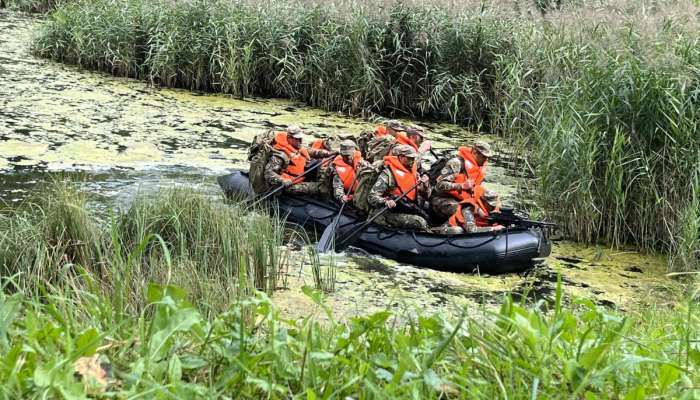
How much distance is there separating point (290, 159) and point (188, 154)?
4.90ft

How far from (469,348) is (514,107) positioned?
646 cm

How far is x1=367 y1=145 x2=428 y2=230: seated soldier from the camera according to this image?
6.99 metres

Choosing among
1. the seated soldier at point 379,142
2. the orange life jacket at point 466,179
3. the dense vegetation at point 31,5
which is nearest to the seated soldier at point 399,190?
the orange life jacket at point 466,179

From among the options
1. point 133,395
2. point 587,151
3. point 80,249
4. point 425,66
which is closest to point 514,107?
point 587,151

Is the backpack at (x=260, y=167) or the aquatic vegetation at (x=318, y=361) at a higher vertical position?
the aquatic vegetation at (x=318, y=361)

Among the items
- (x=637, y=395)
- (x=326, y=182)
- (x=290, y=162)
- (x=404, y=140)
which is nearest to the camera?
(x=637, y=395)

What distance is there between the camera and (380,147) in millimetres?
7574

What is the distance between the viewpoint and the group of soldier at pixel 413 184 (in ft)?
22.7

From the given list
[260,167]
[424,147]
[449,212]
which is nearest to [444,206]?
[449,212]

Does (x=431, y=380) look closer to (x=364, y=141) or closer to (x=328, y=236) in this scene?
(x=328, y=236)

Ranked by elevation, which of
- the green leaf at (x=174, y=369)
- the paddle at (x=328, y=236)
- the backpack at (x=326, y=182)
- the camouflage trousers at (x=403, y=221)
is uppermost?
the green leaf at (x=174, y=369)

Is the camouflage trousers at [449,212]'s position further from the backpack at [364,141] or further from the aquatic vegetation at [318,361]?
the aquatic vegetation at [318,361]

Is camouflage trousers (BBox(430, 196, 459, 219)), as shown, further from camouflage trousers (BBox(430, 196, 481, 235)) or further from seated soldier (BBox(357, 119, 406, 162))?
seated soldier (BBox(357, 119, 406, 162))

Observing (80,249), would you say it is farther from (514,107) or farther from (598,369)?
(514,107)
